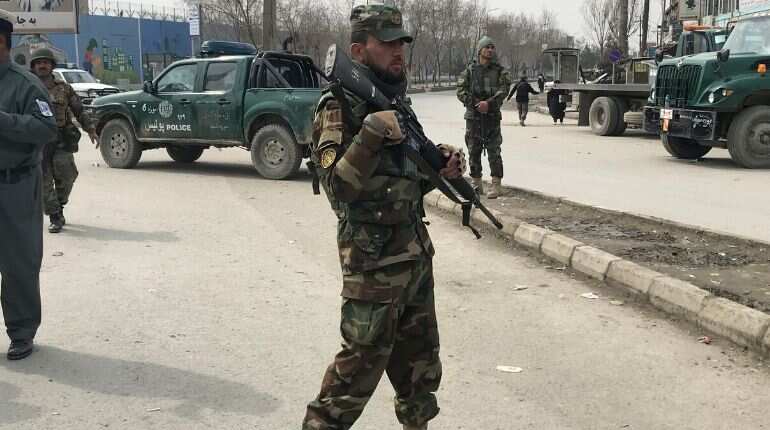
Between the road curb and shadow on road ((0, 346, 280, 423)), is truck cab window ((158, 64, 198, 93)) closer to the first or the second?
the road curb

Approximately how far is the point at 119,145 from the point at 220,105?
2348mm

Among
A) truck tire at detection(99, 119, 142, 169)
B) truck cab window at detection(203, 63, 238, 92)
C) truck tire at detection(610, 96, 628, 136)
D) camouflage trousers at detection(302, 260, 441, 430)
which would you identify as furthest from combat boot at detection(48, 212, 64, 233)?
truck tire at detection(610, 96, 628, 136)

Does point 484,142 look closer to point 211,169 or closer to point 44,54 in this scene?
point 44,54

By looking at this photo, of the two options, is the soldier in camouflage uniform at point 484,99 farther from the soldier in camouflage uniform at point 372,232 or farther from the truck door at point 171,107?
the soldier in camouflage uniform at point 372,232

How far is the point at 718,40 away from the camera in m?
16.0

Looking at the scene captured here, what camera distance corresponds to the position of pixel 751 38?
13.4 m

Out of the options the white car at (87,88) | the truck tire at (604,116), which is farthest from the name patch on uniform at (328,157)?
the white car at (87,88)

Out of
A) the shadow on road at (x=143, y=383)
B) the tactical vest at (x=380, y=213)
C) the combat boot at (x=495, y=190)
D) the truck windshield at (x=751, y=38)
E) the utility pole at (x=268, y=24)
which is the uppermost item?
the utility pole at (x=268, y=24)

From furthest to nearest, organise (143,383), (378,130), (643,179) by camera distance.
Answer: (643,179), (143,383), (378,130)

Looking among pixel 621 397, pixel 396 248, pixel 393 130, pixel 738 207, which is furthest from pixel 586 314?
pixel 738 207

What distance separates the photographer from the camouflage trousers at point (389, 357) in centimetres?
269

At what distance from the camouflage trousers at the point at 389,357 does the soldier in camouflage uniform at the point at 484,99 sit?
20.5 feet

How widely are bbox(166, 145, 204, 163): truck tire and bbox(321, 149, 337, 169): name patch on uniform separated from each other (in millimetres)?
11569

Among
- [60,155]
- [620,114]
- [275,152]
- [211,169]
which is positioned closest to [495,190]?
[275,152]
